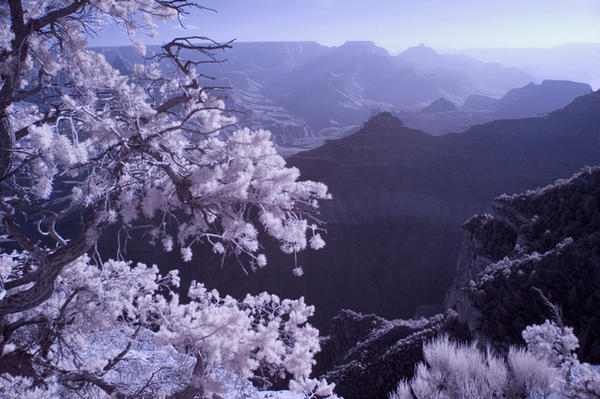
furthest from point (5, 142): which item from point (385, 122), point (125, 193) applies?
point (385, 122)

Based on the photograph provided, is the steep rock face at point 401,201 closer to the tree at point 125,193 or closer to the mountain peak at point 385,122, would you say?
the mountain peak at point 385,122

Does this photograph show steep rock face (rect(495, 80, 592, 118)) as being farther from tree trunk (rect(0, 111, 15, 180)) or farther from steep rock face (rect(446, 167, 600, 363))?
tree trunk (rect(0, 111, 15, 180))

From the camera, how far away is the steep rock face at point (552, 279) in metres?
7.63

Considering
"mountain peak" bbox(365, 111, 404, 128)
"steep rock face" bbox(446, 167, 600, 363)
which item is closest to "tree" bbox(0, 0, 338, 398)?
"steep rock face" bbox(446, 167, 600, 363)

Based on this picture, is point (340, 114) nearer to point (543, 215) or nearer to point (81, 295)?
point (543, 215)

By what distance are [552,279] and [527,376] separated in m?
5.64

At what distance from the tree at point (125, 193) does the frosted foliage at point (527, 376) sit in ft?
6.25

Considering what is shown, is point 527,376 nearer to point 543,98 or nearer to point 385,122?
point 385,122

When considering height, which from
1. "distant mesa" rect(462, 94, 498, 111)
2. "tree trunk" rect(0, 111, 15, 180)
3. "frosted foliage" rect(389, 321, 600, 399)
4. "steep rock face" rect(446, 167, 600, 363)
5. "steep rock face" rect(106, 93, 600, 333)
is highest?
"distant mesa" rect(462, 94, 498, 111)

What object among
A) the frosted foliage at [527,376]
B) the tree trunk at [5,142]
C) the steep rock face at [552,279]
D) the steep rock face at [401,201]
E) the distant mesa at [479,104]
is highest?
the distant mesa at [479,104]

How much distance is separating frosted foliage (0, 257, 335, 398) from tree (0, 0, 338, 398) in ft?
0.07

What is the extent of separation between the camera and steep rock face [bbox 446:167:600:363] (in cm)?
763

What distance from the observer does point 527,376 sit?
4.05m

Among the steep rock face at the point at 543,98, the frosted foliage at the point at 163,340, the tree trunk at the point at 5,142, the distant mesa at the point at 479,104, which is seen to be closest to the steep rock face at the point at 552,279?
the frosted foliage at the point at 163,340
